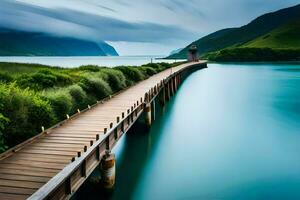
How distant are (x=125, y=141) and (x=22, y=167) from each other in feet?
→ 34.2

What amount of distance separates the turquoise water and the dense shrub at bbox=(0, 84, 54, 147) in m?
3.49

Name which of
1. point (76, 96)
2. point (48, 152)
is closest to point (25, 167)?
point (48, 152)

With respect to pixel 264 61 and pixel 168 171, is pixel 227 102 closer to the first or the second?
pixel 168 171

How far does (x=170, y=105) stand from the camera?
109ft

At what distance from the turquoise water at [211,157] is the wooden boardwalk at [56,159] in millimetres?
2028

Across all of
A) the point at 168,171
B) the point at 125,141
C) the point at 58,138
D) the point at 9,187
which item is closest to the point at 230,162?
the point at 168,171

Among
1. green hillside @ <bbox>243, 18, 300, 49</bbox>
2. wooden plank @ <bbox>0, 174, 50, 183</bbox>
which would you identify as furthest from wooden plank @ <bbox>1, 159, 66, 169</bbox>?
green hillside @ <bbox>243, 18, 300, 49</bbox>

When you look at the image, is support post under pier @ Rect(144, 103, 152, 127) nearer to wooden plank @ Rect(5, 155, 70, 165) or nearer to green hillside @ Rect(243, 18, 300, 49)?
wooden plank @ Rect(5, 155, 70, 165)

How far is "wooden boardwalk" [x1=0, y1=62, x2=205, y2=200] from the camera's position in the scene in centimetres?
693

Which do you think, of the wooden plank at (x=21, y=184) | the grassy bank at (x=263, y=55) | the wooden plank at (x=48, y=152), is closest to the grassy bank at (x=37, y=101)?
the wooden plank at (x=48, y=152)

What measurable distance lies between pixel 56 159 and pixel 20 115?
3464 mm

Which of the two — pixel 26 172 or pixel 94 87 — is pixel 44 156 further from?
pixel 94 87

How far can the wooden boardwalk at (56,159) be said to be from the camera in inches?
273

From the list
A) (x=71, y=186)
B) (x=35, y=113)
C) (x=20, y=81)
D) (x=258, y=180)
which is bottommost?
(x=258, y=180)
